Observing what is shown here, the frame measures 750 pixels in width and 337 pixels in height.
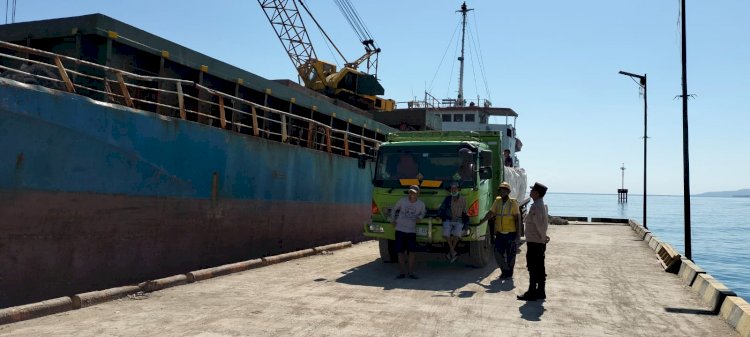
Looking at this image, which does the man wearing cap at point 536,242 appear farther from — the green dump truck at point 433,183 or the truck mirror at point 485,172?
the truck mirror at point 485,172

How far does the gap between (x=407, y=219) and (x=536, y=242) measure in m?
2.59

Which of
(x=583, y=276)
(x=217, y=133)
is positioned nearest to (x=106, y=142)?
(x=217, y=133)

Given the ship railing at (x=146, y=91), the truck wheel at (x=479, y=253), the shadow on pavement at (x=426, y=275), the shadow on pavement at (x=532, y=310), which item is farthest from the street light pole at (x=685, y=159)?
the ship railing at (x=146, y=91)

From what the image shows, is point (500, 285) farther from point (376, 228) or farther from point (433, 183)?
point (376, 228)

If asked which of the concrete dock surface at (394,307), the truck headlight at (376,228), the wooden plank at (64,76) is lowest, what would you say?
the concrete dock surface at (394,307)

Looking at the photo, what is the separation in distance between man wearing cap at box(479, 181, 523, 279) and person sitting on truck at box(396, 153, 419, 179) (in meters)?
1.81

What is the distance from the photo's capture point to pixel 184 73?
51.1 feet

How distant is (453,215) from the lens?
10359 millimetres

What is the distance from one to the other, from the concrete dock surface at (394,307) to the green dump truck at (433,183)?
0.68m

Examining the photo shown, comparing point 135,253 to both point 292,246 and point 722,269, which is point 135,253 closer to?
point 292,246

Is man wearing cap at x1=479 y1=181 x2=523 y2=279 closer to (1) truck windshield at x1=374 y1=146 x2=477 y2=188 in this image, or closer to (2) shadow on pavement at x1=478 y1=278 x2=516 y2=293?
(2) shadow on pavement at x1=478 y1=278 x2=516 y2=293

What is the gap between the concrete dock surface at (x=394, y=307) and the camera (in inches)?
253

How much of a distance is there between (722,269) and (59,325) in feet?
109

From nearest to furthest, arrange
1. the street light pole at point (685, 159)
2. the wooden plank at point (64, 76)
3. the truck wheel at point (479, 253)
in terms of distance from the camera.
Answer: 1. the wooden plank at point (64, 76)
2. the truck wheel at point (479, 253)
3. the street light pole at point (685, 159)
